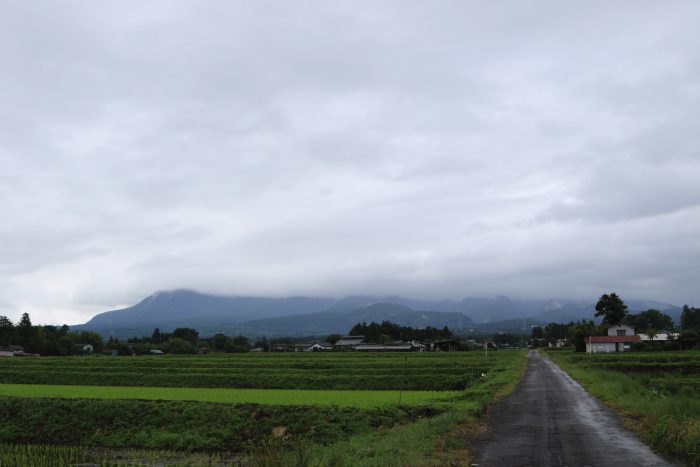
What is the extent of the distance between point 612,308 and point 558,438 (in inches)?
4623

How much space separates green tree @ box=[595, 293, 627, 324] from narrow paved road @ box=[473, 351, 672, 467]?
107m

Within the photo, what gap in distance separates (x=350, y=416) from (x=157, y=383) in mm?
30152

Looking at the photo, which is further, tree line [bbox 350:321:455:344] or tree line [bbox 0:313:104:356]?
tree line [bbox 350:321:455:344]

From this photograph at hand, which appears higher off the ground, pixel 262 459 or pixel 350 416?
pixel 262 459

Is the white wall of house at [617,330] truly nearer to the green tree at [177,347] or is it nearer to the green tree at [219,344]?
the green tree at [219,344]

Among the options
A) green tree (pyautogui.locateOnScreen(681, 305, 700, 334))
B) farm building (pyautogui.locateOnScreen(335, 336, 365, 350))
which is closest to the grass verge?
farm building (pyautogui.locateOnScreen(335, 336, 365, 350))

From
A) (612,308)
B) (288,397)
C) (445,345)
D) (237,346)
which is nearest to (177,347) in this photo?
(237,346)

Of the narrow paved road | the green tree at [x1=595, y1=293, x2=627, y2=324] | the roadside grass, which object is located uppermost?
the green tree at [x1=595, y1=293, x2=627, y2=324]

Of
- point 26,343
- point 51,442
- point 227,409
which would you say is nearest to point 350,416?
point 227,409

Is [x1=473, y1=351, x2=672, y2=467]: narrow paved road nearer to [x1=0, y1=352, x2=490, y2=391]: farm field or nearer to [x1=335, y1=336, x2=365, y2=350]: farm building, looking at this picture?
[x1=0, y1=352, x2=490, y2=391]: farm field

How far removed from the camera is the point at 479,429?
17.4 m

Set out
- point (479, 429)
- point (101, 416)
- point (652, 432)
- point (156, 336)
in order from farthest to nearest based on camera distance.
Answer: point (156, 336) → point (101, 416) → point (479, 429) → point (652, 432)

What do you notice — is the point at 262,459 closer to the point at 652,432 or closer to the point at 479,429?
the point at 479,429

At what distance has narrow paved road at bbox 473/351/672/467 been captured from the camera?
12.4 meters
